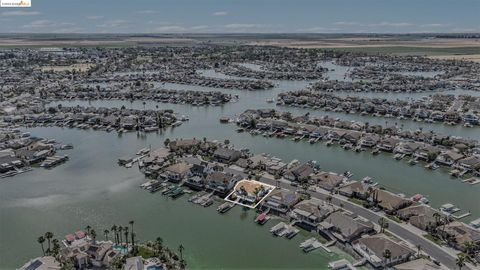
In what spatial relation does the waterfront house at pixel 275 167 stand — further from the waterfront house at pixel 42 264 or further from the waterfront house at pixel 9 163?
the waterfront house at pixel 9 163

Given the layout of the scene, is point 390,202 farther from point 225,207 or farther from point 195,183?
point 195,183

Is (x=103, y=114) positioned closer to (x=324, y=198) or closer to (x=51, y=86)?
(x=51, y=86)

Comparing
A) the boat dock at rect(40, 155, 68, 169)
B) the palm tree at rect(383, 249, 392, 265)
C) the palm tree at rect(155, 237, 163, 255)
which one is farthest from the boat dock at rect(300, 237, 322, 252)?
the boat dock at rect(40, 155, 68, 169)

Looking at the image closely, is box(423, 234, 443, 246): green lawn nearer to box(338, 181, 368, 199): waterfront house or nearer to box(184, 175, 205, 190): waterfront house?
box(338, 181, 368, 199): waterfront house

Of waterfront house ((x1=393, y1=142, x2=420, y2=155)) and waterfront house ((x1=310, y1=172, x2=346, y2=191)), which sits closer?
waterfront house ((x1=310, y1=172, x2=346, y2=191))

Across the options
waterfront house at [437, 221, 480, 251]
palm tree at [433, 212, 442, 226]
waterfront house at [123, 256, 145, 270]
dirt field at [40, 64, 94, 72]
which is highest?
dirt field at [40, 64, 94, 72]

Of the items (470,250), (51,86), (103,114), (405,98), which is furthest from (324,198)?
(51,86)
